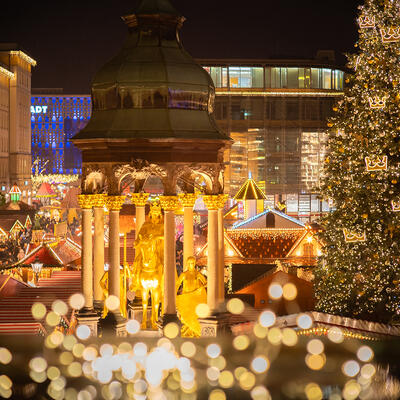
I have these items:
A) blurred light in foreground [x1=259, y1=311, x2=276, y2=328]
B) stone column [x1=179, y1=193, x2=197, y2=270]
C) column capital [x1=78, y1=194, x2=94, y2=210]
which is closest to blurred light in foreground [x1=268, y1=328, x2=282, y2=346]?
blurred light in foreground [x1=259, y1=311, x2=276, y2=328]

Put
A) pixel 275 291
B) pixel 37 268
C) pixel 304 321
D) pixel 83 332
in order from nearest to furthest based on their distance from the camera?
pixel 83 332, pixel 304 321, pixel 275 291, pixel 37 268

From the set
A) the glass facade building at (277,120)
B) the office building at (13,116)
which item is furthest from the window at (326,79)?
the office building at (13,116)

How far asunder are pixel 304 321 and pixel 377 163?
3.74 meters

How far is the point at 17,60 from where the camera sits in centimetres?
12794

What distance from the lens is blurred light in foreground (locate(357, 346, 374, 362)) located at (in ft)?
54.6

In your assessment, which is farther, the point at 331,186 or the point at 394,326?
the point at 331,186

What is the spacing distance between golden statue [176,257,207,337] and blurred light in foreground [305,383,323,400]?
4570 mm

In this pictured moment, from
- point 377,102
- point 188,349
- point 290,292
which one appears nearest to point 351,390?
point 188,349

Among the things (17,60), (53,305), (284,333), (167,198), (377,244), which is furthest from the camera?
(17,60)

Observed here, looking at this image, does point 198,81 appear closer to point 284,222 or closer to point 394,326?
point 394,326

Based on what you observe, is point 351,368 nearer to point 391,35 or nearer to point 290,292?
point 391,35

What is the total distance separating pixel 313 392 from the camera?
47.1 feet

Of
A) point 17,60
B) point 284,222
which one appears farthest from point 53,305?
point 17,60

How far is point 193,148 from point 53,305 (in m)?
8.46
